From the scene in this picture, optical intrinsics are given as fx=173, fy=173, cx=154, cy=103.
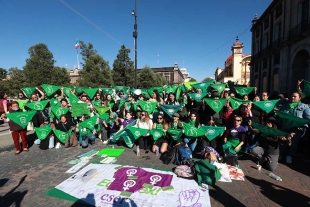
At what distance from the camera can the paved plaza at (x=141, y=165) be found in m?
3.48

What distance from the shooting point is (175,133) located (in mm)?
5699

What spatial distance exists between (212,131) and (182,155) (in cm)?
127

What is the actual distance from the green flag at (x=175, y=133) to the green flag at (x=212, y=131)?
74 cm

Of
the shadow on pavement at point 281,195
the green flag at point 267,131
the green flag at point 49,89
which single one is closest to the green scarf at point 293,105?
the green flag at point 267,131

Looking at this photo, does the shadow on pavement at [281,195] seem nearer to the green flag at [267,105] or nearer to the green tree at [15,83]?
the green flag at [267,105]

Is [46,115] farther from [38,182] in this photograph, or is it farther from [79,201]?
[79,201]

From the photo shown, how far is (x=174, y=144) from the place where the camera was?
5.78 metres

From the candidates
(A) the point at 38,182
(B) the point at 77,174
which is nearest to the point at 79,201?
(B) the point at 77,174

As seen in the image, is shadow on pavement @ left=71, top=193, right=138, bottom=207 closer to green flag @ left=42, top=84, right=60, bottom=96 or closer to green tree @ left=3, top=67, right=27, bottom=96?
green flag @ left=42, top=84, right=60, bottom=96

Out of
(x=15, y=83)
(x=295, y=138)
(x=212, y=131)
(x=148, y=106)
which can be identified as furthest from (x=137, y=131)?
(x=15, y=83)

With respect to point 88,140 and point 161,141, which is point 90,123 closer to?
point 88,140

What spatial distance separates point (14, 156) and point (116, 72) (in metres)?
27.1

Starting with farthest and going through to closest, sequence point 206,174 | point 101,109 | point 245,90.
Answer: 1. point 245,90
2. point 101,109
3. point 206,174

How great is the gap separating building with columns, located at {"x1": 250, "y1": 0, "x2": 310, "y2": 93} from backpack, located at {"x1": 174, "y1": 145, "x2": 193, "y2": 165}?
15011 mm
